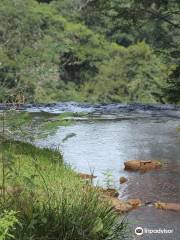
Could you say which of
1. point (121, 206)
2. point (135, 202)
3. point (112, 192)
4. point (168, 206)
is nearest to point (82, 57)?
point (112, 192)

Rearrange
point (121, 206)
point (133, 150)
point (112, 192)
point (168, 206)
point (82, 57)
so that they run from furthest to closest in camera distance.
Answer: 1. point (82, 57)
2. point (133, 150)
3. point (112, 192)
4. point (168, 206)
5. point (121, 206)

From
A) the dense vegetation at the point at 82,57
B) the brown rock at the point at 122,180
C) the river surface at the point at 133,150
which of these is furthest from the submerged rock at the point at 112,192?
the dense vegetation at the point at 82,57

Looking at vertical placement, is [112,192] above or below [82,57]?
above

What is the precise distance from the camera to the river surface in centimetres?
636

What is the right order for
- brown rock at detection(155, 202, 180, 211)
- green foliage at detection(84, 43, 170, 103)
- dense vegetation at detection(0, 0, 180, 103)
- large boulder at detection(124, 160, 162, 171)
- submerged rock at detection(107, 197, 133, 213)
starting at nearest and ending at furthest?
submerged rock at detection(107, 197, 133, 213), brown rock at detection(155, 202, 180, 211), large boulder at detection(124, 160, 162, 171), dense vegetation at detection(0, 0, 180, 103), green foliage at detection(84, 43, 170, 103)

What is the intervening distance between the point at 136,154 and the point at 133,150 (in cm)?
48

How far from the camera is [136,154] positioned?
1078 centimetres

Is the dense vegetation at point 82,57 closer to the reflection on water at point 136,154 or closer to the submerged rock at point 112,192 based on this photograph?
the reflection on water at point 136,154

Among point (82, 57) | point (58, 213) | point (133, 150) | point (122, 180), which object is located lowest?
point (82, 57)

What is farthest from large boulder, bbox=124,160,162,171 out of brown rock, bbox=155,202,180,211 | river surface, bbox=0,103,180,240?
brown rock, bbox=155,202,180,211

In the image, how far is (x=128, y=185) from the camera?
7961 mm

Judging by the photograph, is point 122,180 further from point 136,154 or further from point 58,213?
point 58,213

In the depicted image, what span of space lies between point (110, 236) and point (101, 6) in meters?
12.1

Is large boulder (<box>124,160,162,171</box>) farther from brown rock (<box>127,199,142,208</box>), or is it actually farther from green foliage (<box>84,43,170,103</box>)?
green foliage (<box>84,43,170,103</box>)
